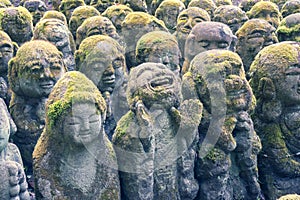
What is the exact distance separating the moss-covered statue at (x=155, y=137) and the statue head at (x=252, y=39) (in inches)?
217

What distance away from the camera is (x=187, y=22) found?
13703 millimetres

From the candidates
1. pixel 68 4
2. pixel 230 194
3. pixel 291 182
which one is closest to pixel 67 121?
pixel 230 194

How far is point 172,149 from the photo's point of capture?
7367 millimetres

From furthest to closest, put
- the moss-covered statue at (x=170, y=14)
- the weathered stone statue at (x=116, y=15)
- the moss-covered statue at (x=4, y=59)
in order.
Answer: the moss-covered statue at (x=170, y=14), the weathered stone statue at (x=116, y=15), the moss-covered statue at (x=4, y=59)

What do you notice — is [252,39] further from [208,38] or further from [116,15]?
[116,15]

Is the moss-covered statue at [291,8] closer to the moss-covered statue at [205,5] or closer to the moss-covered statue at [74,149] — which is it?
the moss-covered statue at [205,5]

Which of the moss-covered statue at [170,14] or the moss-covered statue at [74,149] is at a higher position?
the moss-covered statue at [74,149]

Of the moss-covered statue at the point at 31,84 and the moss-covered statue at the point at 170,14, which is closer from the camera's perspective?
the moss-covered statue at the point at 31,84

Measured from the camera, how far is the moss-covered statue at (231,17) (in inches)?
602

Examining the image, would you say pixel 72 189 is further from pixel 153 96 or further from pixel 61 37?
pixel 61 37

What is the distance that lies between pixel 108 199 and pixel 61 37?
20.6 feet

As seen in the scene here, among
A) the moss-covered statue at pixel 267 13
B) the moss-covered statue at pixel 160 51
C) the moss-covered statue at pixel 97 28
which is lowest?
the moss-covered statue at pixel 267 13

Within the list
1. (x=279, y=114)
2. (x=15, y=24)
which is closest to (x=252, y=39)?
(x=279, y=114)

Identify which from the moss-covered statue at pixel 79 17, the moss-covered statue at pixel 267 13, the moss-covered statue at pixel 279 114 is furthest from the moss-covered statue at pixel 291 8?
the moss-covered statue at pixel 279 114
